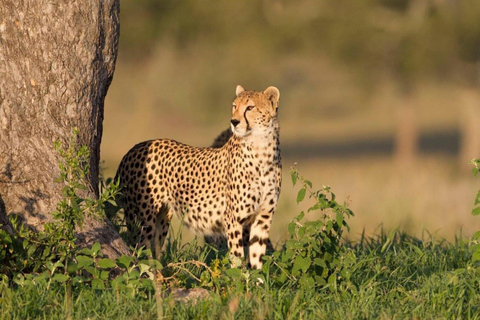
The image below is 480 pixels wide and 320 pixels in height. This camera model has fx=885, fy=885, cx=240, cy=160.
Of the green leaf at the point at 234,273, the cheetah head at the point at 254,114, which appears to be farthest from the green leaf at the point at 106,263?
the cheetah head at the point at 254,114

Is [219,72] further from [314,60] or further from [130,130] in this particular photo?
[130,130]

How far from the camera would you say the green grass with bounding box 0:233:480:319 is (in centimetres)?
416

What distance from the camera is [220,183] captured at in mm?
6141

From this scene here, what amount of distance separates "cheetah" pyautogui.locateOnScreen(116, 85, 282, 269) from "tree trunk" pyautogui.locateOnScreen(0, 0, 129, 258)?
3.18 ft

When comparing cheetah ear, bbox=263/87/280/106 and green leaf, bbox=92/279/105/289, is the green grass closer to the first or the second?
green leaf, bbox=92/279/105/289

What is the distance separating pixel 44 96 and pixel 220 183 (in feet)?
5.04

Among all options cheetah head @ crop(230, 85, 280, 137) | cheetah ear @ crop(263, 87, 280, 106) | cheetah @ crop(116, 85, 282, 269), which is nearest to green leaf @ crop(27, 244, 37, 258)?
cheetah @ crop(116, 85, 282, 269)

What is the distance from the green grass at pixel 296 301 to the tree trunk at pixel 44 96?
61 cm

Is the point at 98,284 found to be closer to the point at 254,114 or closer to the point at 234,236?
the point at 234,236

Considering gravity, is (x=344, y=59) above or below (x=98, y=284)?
above

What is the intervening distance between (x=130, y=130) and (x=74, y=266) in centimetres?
1953

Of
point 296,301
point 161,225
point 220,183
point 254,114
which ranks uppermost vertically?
point 254,114

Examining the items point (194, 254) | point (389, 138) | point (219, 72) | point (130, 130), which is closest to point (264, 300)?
point (194, 254)

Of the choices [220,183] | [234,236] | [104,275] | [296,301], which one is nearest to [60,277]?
[104,275]
